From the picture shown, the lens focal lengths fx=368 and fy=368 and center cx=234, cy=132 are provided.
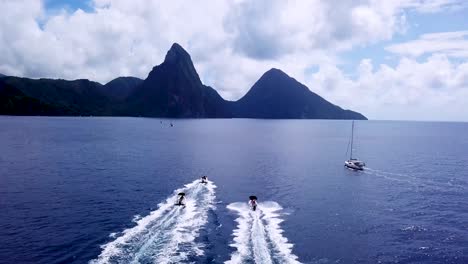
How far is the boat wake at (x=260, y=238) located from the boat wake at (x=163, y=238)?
15.9 feet

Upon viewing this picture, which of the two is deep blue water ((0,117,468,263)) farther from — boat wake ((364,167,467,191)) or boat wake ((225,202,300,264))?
boat wake ((364,167,467,191))

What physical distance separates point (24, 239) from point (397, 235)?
47.1 meters

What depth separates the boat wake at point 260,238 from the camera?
133 ft

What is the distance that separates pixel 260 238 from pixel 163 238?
12.1 m

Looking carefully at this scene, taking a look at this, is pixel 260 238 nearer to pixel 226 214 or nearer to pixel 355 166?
pixel 226 214

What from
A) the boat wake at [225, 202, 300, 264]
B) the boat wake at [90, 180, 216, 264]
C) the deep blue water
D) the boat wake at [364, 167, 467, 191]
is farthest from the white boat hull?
the boat wake at [90, 180, 216, 264]

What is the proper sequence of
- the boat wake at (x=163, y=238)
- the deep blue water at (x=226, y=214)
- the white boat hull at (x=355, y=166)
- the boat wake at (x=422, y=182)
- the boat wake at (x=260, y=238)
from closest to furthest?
1. the boat wake at (x=163, y=238)
2. the boat wake at (x=260, y=238)
3. the deep blue water at (x=226, y=214)
4. the boat wake at (x=422, y=182)
5. the white boat hull at (x=355, y=166)

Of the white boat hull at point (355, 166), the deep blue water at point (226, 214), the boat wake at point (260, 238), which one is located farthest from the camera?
the white boat hull at point (355, 166)

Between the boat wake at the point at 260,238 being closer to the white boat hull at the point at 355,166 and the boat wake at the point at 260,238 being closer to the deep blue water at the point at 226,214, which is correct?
the deep blue water at the point at 226,214

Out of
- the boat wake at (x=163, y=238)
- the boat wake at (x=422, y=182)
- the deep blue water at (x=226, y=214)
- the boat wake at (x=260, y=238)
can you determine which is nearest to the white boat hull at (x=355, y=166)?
the deep blue water at (x=226, y=214)

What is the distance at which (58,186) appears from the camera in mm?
71062

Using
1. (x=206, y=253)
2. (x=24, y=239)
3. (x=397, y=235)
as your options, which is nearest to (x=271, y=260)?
(x=206, y=253)

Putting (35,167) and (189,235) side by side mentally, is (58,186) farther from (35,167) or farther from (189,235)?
(189,235)

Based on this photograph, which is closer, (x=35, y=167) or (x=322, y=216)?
(x=322, y=216)
